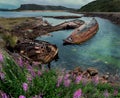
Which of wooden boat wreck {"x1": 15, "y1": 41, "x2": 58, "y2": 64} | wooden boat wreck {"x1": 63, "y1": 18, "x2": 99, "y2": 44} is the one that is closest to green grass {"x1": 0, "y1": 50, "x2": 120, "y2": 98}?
wooden boat wreck {"x1": 15, "y1": 41, "x2": 58, "y2": 64}

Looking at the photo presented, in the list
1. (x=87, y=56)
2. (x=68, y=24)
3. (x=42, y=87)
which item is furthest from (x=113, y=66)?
(x=68, y=24)

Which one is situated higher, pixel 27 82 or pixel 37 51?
pixel 27 82

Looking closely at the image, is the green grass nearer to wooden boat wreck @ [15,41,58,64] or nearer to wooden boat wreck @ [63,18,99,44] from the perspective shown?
wooden boat wreck @ [15,41,58,64]

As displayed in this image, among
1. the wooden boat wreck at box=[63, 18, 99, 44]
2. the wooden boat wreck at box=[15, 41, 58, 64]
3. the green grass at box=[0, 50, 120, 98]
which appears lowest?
the wooden boat wreck at box=[63, 18, 99, 44]

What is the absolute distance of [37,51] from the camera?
3172cm

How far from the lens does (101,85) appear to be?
41.7ft

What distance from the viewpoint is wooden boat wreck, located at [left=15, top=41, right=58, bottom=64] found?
102ft

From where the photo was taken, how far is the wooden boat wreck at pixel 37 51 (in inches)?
1223

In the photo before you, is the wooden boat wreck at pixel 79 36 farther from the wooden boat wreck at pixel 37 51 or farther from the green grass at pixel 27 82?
the green grass at pixel 27 82

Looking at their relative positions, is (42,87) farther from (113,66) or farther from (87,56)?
(87,56)

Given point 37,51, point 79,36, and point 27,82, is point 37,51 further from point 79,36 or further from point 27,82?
point 27,82

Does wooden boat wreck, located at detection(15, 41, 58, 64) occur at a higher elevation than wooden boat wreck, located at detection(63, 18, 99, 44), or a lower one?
higher

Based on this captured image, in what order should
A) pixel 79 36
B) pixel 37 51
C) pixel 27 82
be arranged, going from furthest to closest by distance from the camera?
pixel 79 36 → pixel 37 51 → pixel 27 82

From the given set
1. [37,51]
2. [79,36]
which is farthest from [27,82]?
[79,36]
